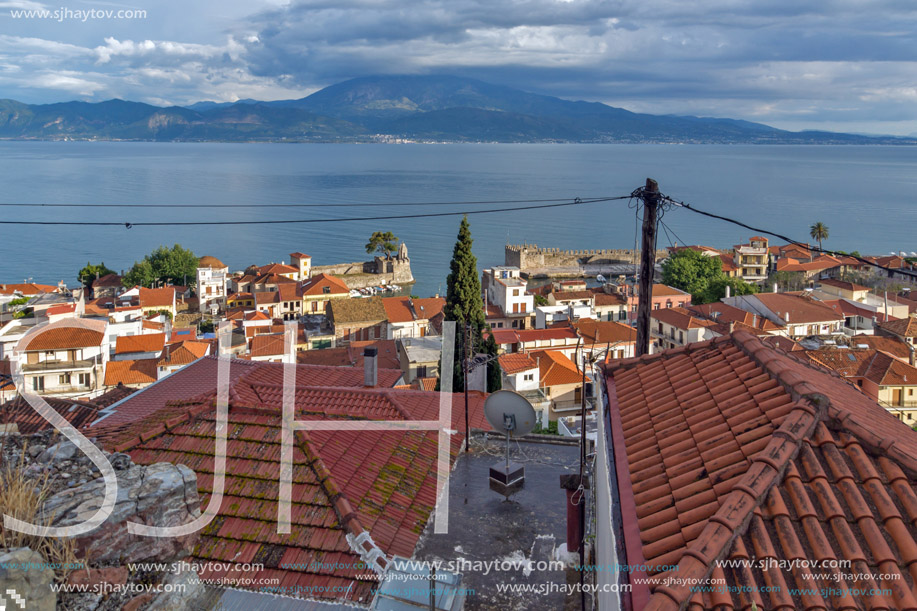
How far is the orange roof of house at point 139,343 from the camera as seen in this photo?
101ft

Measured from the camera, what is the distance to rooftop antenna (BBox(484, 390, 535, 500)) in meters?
6.47

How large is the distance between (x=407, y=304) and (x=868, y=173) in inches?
7607

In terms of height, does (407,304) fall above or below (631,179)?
below

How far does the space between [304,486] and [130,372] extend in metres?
24.3

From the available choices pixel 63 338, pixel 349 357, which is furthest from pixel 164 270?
pixel 349 357

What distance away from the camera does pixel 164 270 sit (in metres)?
59.3

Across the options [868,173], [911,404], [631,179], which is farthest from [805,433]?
[868,173]

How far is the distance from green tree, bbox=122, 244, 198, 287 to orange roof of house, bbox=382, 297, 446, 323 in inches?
1089

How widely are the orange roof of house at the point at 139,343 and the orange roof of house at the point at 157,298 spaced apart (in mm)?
15940

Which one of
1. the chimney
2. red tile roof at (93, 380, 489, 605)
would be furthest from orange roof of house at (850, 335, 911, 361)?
red tile roof at (93, 380, 489, 605)

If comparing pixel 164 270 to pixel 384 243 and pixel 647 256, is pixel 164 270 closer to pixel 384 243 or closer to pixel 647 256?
pixel 384 243

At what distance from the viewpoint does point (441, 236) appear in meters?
90.9

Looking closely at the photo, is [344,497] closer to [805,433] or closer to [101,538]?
Result: [101,538]

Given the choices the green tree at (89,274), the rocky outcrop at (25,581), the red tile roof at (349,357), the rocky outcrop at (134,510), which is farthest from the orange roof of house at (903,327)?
the green tree at (89,274)
